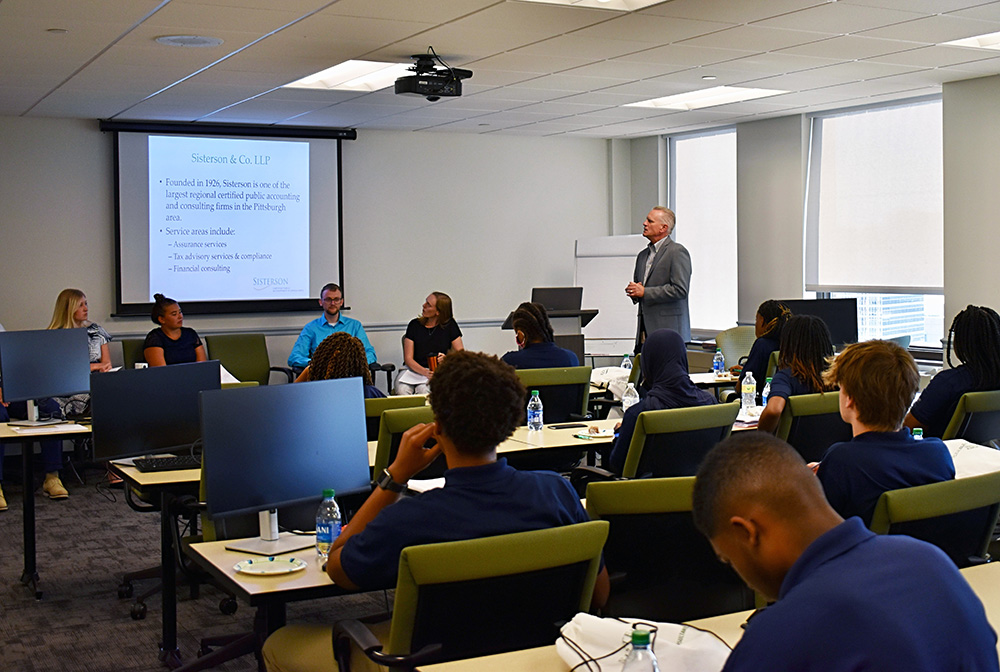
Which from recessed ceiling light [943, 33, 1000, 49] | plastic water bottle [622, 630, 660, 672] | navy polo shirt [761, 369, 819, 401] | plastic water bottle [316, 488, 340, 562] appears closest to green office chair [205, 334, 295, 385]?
navy polo shirt [761, 369, 819, 401]

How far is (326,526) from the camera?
121 inches

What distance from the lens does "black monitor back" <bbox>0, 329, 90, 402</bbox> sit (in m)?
5.66

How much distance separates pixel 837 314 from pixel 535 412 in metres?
4.29

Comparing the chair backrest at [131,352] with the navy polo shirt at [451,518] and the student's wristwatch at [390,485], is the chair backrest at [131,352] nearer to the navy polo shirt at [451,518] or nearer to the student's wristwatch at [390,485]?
the student's wristwatch at [390,485]

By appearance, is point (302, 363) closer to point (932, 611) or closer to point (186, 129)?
point (186, 129)

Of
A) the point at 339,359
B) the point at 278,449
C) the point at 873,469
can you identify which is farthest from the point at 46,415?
the point at 873,469

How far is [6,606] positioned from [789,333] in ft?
13.2

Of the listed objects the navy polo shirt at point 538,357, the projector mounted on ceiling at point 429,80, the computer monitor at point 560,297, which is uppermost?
the projector mounted on ceiling at point 429,80

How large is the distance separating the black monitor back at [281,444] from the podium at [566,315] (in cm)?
461

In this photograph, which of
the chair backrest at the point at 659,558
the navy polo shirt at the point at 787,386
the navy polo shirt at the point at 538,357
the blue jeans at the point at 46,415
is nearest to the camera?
the chair backrest at the point at 659,558

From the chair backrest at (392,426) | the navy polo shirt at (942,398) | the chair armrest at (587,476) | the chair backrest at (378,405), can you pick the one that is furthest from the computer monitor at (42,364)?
the navy polo shirt at (942,398)

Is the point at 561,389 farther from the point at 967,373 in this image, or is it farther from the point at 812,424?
the point at 967,373

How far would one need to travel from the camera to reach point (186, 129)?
31.0ft

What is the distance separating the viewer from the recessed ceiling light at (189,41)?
5977mm
